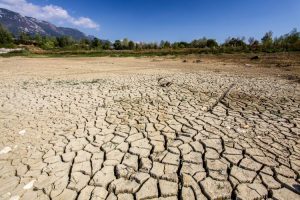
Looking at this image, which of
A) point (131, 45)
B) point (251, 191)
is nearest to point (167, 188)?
point (251, 191)

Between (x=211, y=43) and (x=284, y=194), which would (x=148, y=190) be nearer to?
(x=284, y=194)

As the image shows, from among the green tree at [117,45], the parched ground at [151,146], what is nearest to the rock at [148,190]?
the parched ground at [151,146]

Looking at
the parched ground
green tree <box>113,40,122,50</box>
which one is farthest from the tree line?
the parched ground

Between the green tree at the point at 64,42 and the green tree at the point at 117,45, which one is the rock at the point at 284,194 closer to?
the green tree at the point at 117,45

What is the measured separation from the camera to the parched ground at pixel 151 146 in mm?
2170

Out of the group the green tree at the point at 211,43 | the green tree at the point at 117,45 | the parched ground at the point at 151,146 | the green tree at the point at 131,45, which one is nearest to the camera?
the parched ground at the point at 151,146

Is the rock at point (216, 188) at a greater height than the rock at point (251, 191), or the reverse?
the rock at point (251, 191)

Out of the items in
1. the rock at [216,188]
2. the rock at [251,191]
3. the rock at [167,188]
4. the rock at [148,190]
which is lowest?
the rock at [148,190]

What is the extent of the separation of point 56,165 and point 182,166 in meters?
1.59

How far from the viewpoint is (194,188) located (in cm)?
213

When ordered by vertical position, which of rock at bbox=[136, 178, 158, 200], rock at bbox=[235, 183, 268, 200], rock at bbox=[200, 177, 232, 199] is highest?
rock at bbox=[235, 183, 268, 200]

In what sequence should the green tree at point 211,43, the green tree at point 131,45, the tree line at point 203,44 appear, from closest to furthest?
the tree line at point 203,44 < the green tree at point 211,43 < the green tree at point 131,45

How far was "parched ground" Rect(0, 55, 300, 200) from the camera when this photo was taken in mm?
2170

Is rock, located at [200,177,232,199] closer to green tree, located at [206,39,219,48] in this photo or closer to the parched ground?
the parched ground
